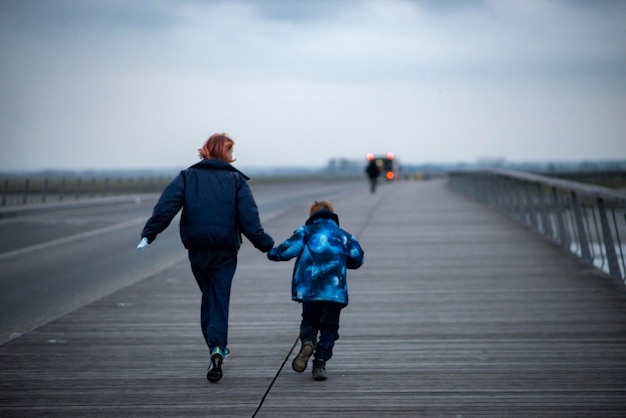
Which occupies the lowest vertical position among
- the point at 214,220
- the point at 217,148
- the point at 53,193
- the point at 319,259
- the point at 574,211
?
the point at 53,193

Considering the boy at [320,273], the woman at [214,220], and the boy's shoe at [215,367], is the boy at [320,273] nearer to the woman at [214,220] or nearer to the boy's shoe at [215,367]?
the woman at [214,220]

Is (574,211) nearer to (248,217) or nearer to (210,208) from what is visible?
(248,217)

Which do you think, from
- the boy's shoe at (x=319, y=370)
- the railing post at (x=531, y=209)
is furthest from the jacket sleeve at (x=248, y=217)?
the railing post at (x=531, y=209)

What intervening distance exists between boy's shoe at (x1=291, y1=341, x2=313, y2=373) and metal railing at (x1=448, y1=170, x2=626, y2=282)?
177 inches

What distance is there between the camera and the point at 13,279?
12.1 metres

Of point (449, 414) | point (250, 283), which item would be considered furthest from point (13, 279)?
point (449, 414)

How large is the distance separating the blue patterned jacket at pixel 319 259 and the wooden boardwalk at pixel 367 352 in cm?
62

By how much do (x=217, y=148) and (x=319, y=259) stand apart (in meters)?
1.08

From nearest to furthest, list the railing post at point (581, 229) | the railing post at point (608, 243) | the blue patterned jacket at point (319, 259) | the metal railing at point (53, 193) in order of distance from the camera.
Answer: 1. the blue patterned jacket at point (319, 259)
2. the railing post at point (608, 243)
3. the railing post at point (581, 229)
4. the metal railing at point (53, 193)

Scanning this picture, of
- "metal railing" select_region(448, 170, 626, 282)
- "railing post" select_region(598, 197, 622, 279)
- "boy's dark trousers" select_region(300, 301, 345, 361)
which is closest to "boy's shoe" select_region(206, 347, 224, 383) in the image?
"boy's dark trousers" select_region(300, 301, 345, 361)

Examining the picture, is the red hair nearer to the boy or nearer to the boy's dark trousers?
the boy

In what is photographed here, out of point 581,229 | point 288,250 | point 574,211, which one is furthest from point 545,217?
point 288,250

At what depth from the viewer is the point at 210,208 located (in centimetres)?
546

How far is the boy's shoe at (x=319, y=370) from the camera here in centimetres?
546
